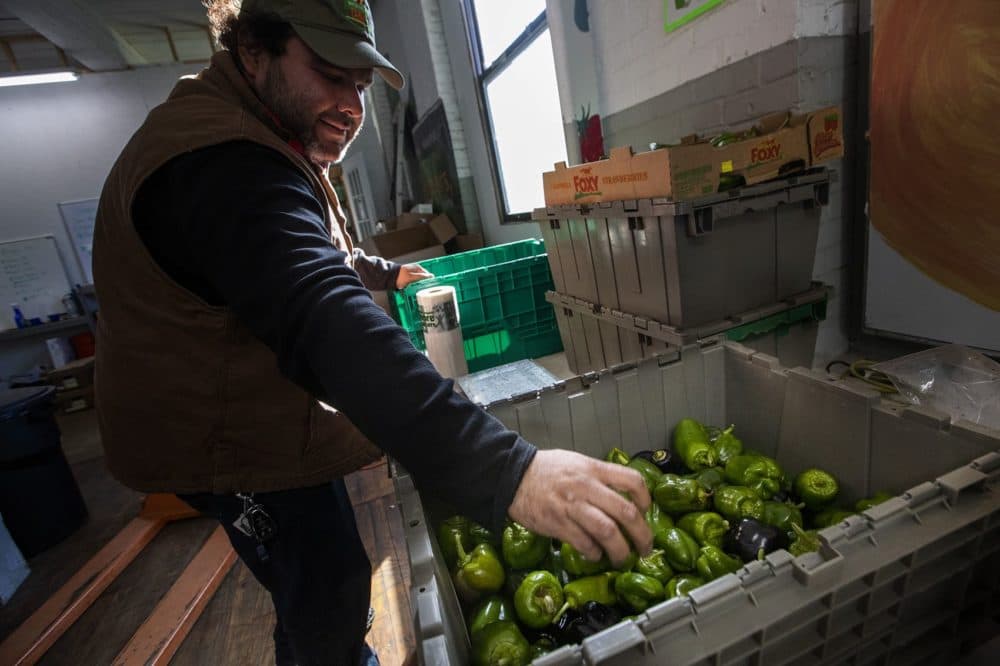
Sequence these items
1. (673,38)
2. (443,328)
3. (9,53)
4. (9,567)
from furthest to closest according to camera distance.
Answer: (9,53) → (9,567) → (443,328) → (673,38)

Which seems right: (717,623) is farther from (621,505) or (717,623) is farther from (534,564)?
(534,564)

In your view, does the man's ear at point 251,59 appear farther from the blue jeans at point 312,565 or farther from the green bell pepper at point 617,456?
the green bell pepper at point 617,456

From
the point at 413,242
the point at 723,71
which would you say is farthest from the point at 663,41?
the point at 413,242

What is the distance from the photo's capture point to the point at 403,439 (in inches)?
23.0

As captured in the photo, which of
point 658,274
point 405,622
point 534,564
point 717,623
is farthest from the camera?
point 405,622

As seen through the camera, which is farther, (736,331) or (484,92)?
(484,92)

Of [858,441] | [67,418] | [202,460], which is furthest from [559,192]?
[67,418]

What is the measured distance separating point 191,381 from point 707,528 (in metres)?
1.08

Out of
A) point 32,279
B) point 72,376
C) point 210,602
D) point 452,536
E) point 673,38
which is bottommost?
Result: point 210,602

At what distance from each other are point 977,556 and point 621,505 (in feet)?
1.78

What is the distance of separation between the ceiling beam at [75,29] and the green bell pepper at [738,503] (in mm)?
6836

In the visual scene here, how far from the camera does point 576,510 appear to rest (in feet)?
1.84

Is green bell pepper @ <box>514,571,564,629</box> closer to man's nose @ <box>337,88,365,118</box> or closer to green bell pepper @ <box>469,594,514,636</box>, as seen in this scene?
green bell pepper @ <box>469,594,514,636</box>

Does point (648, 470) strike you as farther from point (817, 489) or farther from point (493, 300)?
point (493, 300)
